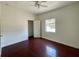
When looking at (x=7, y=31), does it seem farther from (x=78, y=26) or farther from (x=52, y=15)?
(x=78, y=26)

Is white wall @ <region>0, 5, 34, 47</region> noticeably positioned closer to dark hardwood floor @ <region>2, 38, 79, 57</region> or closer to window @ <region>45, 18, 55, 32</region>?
dark hardwood floor @ <region>2, 38, 79, 57</region>

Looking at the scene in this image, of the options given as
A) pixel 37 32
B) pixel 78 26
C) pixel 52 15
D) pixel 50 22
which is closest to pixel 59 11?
pixel 52 15

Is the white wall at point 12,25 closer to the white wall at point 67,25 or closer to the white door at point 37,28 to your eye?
the white door at point 37,28

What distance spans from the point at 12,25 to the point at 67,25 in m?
3.59

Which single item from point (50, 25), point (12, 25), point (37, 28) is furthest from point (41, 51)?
point (37, 28)

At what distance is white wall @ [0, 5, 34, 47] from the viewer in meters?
4.98

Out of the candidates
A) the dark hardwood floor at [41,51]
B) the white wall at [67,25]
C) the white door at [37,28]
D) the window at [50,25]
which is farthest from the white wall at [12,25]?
the white wall at [67,25]

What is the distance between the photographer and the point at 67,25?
5.12 m

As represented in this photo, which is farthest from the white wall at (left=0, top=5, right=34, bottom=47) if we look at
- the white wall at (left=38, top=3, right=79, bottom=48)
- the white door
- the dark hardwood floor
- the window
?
the white wall at (left=38, top=3, right=79, bottom=48)

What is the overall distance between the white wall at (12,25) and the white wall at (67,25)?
2448 millimetres

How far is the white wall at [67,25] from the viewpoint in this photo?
14.9ft

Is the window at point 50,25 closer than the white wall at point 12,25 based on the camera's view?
No

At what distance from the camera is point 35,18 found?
879 centimetres

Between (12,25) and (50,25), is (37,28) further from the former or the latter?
(12,25)
